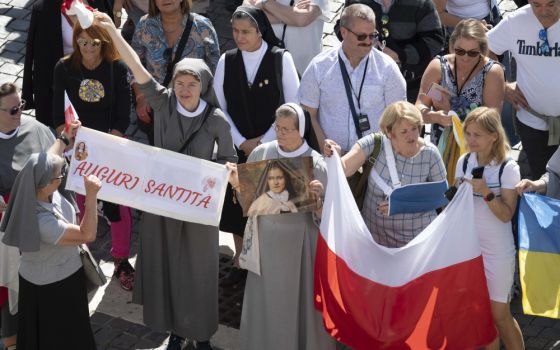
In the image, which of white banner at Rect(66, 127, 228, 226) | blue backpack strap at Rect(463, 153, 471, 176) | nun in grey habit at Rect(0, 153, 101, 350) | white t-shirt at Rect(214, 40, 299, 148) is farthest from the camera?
white t-shirt at Rect(214, 40, 299, 148)

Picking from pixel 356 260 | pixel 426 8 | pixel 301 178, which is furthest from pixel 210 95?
pixel 426 8

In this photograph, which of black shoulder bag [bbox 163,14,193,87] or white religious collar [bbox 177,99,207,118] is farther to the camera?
black shoulder bag [bbox 163,14,193,87]

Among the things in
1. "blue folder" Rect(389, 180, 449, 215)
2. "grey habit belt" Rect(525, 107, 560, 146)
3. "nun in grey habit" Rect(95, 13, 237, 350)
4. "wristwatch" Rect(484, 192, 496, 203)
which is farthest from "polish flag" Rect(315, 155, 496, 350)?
"grey habit belt" Rect(525, 107, 560, 146)

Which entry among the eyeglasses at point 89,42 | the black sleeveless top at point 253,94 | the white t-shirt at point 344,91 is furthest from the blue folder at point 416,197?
the eyeglasses at point 89,42

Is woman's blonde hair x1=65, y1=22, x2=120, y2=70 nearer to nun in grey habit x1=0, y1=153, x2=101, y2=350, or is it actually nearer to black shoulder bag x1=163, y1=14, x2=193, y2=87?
black shoulder bag x1=163, y1=14, x2=193, y2=87

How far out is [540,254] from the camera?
7.75 m

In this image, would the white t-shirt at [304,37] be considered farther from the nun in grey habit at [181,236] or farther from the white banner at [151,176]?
the white banner at [151,176]

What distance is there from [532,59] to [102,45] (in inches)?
134

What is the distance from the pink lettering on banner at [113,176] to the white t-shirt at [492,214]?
2289 millimetres

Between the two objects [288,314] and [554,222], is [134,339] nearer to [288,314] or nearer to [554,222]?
[288,314]

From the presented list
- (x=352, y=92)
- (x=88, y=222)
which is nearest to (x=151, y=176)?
(x=88, y=222)

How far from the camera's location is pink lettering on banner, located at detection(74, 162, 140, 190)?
26.7 feet

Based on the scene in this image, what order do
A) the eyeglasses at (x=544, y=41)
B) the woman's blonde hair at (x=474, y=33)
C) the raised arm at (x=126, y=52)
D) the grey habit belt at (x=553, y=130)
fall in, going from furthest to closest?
1. the grey habit belt at (x=553, y=130)
2. the eyeglasses at (x=544, y=41)
3. the woman's blonde hair at (x=474, y=33)
4. the raised arm at (x=126, y=52)

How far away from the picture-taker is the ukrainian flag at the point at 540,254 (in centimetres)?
769
